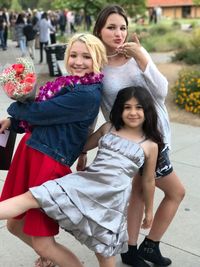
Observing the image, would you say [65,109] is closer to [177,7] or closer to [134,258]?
[134,258]

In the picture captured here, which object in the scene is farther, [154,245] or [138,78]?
[154,245]

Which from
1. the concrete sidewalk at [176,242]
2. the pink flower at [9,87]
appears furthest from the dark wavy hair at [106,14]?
the concrete sidewalk at [176,242]

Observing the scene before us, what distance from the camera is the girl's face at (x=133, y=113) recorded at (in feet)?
8.16

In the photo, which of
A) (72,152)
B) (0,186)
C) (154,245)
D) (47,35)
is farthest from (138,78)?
(47,35)

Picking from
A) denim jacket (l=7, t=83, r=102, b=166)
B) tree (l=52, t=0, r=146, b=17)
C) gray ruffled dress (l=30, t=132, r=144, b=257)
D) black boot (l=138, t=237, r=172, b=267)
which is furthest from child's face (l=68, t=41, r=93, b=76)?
tree (l=52, t=0, r=146, b=17)

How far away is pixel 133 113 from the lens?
248cm

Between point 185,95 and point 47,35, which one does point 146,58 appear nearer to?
point 185,95

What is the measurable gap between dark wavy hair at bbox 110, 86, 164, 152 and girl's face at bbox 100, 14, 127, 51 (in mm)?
347

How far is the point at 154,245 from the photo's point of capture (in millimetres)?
3035

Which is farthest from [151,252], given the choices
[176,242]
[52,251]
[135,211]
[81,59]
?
[81,59]

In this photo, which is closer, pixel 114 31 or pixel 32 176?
pixel 32 176

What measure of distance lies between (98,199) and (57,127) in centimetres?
47

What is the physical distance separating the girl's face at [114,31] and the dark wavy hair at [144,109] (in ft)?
1.14

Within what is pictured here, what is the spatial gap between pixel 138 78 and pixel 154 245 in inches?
48.4
